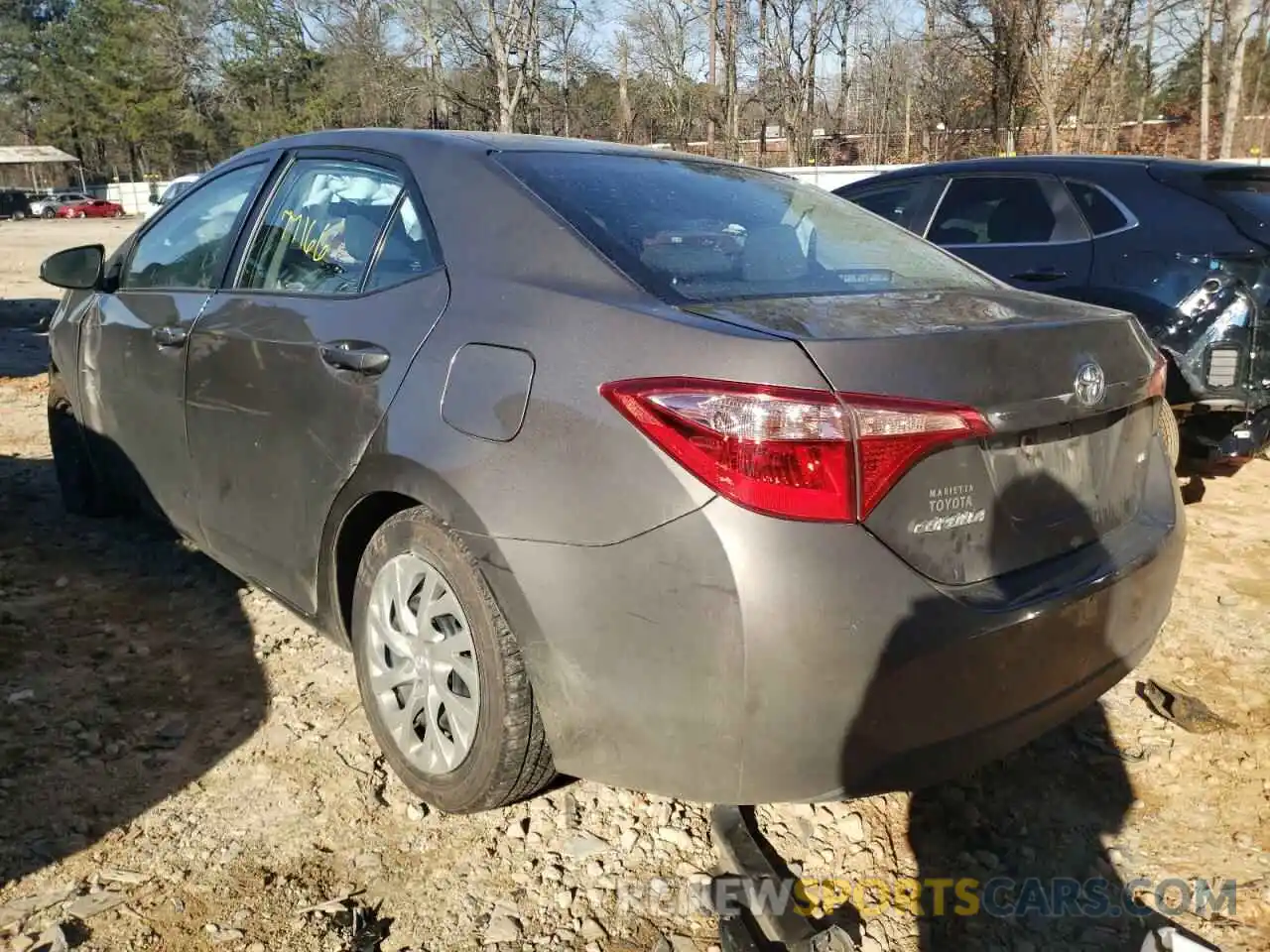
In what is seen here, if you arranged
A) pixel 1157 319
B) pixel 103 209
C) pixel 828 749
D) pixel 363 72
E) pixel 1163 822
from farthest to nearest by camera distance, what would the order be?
pixel 103 209, pixel 363 72, pixel 1157 319, pixel 1163 822, pixel 828 749

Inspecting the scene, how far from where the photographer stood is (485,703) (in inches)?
89.6

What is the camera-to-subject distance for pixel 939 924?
227cm

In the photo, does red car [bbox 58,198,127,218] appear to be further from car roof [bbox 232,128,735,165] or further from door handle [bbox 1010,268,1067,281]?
car roof [bbox 232,128,735,165]

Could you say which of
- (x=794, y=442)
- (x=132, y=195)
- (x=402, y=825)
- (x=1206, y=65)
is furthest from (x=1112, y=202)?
(x=132, y=195)

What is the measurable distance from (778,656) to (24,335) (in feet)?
37.4

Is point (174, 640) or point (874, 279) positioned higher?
point (874, 279)

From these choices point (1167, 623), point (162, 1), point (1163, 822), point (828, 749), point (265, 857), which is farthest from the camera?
point (162, 1)

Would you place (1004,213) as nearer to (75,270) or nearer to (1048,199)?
(1048,199)

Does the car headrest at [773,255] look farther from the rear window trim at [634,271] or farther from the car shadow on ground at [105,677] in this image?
the car shadow on ground at [105,677]

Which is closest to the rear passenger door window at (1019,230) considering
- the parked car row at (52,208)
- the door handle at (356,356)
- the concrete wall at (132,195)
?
the door handle at (356,356)

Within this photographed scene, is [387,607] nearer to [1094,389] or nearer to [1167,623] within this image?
[1094,389]

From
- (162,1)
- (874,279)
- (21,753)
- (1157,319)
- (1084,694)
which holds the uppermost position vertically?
(162,1)

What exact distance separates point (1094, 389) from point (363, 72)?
41.6m

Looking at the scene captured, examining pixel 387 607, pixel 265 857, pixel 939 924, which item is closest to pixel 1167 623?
pixel 939 924
